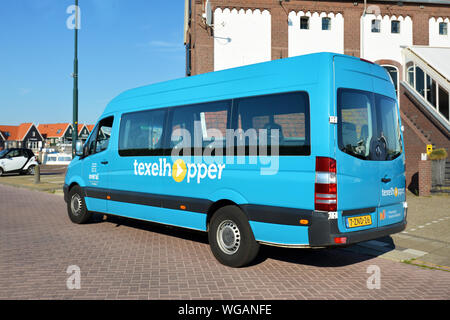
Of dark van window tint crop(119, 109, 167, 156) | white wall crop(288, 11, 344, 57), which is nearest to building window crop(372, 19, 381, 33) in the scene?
white wall crop(288, 11, 344, 57)

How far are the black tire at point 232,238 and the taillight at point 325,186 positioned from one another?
43.5 inches

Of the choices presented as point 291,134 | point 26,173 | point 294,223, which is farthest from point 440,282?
point 26,173

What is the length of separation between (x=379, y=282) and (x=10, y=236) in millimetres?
6332

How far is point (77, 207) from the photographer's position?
28.6 feet

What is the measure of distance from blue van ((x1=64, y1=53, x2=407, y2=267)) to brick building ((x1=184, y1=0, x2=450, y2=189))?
1226cm

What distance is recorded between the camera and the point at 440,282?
496cm

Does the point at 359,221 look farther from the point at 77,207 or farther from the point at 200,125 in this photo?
the point at 77,207

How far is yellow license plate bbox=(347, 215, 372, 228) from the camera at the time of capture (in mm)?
4750

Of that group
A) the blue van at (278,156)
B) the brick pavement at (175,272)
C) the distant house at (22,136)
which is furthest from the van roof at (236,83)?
the distant house at (22,136)

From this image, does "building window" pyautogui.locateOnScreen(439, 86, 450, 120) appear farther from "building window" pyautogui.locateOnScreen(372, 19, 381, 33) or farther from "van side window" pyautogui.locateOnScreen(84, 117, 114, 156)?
"van side window" pyautogui.locateOnScreen(84, 117, 114, 156)

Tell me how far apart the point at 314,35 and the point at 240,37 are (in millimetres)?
3725

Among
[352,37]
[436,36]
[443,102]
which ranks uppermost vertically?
[436,36]

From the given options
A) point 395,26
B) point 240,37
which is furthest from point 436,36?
point 240,37

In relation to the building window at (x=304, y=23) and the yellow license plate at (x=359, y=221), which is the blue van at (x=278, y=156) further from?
the building window at (x=304, y=23)
